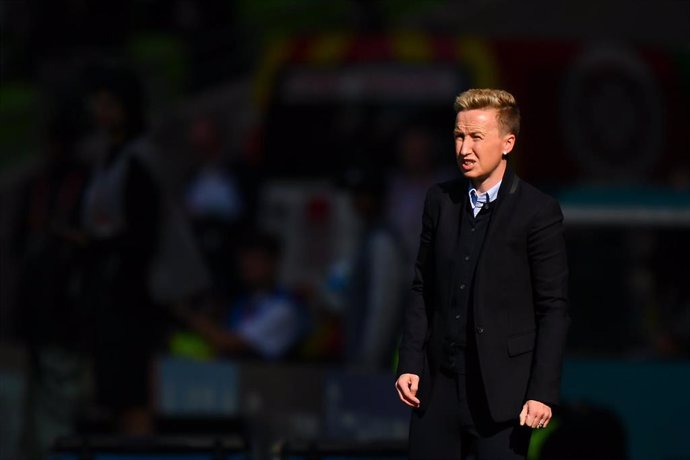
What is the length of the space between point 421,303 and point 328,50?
858cm

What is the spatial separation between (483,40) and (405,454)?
7440 millimetres

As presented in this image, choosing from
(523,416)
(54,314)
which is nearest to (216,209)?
(54,314)

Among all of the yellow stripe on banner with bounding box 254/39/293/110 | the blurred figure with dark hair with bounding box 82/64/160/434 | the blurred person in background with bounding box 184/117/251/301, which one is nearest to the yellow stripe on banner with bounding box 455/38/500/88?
the yellow stripe on banner with bounding box 254/39/293/110

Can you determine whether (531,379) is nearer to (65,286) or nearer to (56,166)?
(65,286)

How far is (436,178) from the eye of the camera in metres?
12.8

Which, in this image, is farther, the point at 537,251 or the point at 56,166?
the point at 56,166

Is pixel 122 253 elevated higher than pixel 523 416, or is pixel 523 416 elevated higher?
pixel 122 253

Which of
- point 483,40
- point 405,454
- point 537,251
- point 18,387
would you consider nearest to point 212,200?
point 483,40

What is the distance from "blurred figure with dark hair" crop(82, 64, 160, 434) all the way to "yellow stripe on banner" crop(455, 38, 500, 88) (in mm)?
5586

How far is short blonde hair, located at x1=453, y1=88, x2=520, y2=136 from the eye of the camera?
19.7 ft

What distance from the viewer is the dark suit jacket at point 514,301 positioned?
234 inches

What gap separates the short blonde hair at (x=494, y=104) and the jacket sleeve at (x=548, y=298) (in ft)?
0.93

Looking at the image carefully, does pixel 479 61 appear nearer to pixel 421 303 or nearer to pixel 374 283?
pixel 374 283

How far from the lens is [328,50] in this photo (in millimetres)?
14602
